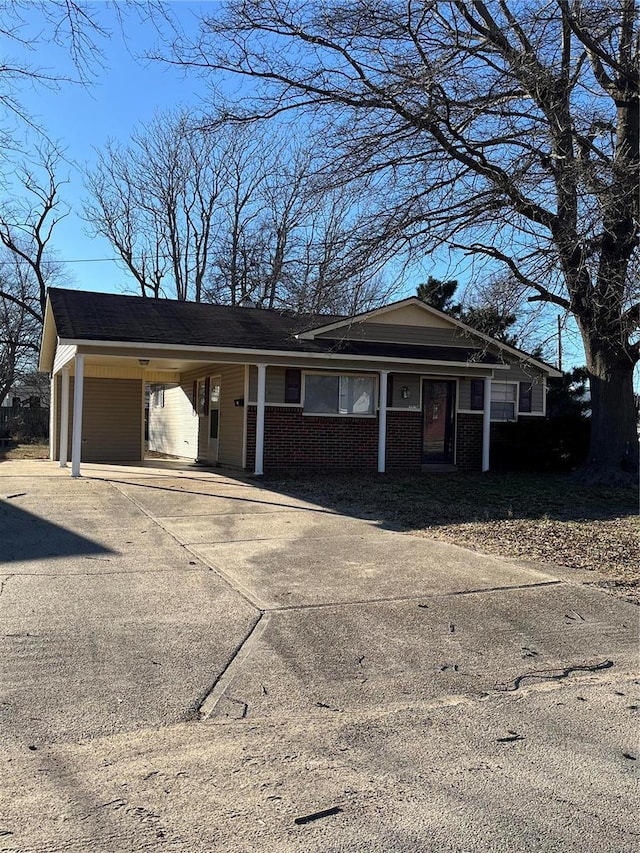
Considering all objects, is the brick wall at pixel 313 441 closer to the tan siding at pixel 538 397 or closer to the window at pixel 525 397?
the window at pixel 525 397

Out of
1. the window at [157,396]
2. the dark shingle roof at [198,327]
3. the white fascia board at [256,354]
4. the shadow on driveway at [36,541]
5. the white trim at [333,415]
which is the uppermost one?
the dark shingle roof at [198,327]

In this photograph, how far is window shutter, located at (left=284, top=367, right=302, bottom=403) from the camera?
1609cm

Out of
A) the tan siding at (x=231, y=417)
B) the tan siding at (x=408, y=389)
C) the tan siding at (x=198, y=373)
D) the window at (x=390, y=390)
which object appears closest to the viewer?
the tan siding at (x=231, y=417)

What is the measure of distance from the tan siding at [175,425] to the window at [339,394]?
5063 millimetres

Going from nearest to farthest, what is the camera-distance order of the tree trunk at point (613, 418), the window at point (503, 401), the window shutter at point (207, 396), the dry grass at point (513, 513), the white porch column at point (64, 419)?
the dry grass at point (513, 513), the tree trunk at point (613, 418), the white porch column at point (64, 419), the window at point (503, 401), the window shutter at point (207, 396)

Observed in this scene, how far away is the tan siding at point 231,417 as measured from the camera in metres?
16.5

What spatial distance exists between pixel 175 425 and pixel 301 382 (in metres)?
7.86

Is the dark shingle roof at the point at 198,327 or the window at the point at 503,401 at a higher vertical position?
the dark shingle roof at the point at 198,327

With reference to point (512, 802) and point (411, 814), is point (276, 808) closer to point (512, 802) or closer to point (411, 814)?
point (411, 814)

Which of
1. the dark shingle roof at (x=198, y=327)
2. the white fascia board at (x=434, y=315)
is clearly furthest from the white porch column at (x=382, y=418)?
the white fascia board at (x=434, y=315)

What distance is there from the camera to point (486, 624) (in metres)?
5.53

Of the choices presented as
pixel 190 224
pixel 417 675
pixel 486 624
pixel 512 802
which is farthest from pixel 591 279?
pixel 190 224

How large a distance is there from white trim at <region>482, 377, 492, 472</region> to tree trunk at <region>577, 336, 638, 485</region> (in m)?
3.53

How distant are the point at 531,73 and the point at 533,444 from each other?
10023 mm
